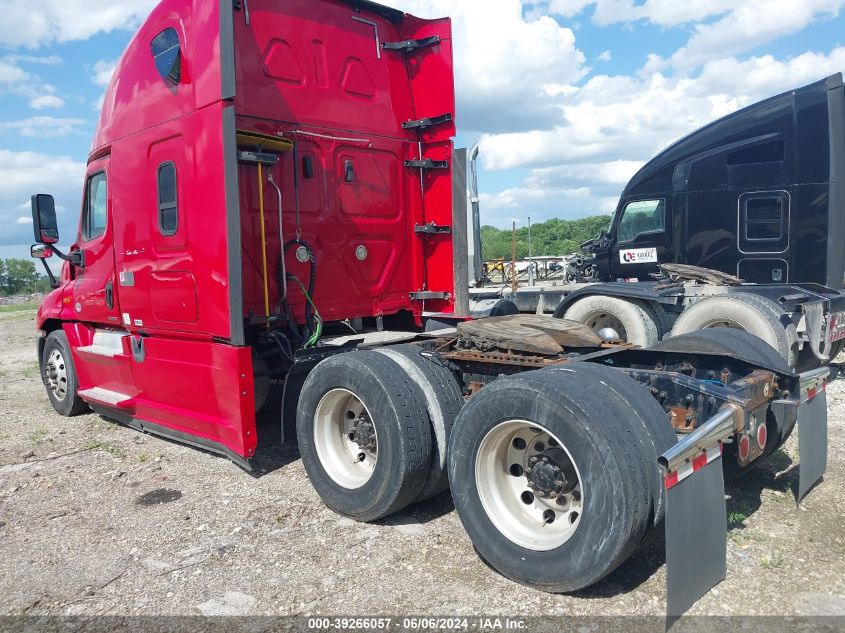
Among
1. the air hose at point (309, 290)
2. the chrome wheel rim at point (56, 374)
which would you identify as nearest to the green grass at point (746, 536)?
the air hose at point (309, 290)

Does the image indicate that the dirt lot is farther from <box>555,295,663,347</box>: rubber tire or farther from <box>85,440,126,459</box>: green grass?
<box>555,295,663,347</box>: rubber tire

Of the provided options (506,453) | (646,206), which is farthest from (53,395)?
(646,206)

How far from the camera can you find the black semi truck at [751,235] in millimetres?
7211

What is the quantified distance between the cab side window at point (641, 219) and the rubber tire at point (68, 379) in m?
7.12

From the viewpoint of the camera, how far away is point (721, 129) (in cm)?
820

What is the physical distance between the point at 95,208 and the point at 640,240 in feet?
22.1

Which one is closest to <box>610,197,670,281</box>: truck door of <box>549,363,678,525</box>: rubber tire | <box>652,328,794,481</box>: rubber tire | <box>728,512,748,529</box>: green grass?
<box>652,328,794,481</box>: rubber tire

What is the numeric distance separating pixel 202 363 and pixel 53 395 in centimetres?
348

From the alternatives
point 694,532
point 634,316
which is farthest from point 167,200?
point 634,316

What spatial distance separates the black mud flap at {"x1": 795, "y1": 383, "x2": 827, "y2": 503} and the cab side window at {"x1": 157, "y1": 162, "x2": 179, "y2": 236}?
440 cm

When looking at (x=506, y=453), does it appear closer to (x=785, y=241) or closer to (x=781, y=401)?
(x=781, y=401)

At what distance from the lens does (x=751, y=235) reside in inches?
322

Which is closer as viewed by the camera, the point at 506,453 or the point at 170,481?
the point at 506,453

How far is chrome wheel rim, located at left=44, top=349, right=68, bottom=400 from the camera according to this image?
7266 millimetres
